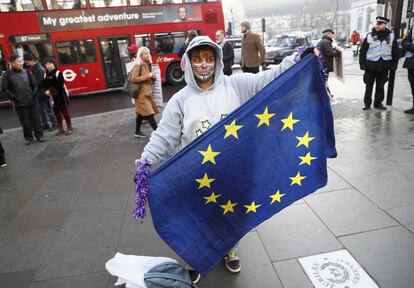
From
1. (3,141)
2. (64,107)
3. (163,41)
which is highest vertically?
(163,41)

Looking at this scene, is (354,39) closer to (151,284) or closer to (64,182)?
(64,182)

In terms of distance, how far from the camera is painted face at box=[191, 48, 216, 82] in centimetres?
248

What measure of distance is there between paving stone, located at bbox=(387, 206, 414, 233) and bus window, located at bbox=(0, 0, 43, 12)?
1333 cm

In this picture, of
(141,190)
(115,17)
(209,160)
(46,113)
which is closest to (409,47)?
(209,160)

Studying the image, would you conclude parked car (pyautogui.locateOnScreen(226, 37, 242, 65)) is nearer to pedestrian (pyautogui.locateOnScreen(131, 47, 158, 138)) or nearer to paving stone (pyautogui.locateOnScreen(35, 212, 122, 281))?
pedestrian (pyautogui.locateOnScreen(131, 47, 158, 138))

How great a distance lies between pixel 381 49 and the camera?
680cm

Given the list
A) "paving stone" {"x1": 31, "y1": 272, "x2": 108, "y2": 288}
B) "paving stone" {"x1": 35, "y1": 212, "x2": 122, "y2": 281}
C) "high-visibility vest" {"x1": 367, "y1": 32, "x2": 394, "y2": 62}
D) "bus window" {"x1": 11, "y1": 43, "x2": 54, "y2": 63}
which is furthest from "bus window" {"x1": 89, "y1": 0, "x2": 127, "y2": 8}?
"paving stone" {"x1": 31, "y1": 272, "x2": 108, "y2": 288}

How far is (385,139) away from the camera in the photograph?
542 centimetres

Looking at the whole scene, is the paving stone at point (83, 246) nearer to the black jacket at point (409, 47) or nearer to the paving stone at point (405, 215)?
the paving stone at point (405, 215)

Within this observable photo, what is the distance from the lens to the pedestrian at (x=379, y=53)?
22.2 ft

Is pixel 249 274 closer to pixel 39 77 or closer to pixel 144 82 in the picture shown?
pixel 144 82

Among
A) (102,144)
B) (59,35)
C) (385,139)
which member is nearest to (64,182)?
(102,144)

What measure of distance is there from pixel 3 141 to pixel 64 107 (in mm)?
1844

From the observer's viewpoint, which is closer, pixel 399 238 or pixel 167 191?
pixel 167 191
